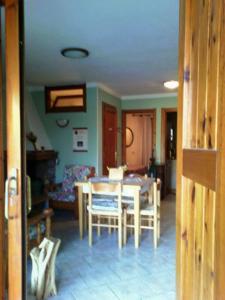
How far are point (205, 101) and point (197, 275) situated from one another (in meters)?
0.64

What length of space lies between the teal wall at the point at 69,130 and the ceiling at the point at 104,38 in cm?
74

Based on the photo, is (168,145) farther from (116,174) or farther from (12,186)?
(12,186)

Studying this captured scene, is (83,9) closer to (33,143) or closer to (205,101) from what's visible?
(205,101)

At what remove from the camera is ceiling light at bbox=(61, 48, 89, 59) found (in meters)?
3.22

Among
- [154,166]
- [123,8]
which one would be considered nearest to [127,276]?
[123,8]

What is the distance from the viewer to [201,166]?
2.83 ft

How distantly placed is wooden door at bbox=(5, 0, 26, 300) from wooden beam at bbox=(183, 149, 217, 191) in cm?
92

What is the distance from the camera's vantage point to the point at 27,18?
95.7 inches

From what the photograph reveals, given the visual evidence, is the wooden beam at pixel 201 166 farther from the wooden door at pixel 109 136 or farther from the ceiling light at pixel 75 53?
the wooden door at pixel 109 136

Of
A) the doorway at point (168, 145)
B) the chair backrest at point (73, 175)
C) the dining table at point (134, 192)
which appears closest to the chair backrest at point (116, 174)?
the dining table at point (134, 192)

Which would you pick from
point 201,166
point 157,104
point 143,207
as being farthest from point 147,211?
point 157,104

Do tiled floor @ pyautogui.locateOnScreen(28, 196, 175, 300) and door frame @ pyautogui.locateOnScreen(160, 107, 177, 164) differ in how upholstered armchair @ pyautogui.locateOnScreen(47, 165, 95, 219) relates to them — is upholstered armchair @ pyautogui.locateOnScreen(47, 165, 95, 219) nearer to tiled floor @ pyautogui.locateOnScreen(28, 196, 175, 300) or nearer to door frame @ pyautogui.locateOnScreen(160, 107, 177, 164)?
tiled floor @ pyautogui.locateOnScreen(28, 196, 175, 300)

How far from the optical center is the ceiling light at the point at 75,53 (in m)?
3.22

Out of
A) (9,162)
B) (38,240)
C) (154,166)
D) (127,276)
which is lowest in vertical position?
(127,276)
